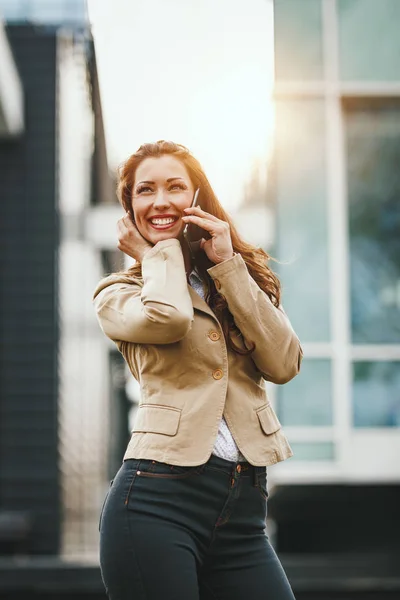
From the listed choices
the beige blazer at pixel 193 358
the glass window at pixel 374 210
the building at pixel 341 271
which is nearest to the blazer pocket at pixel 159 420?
the beige blazer at pixel 193 358

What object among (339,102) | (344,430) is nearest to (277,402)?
(344,430)

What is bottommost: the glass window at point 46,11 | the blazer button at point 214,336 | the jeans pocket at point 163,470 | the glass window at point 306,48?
the jeans pocket at point 163,470

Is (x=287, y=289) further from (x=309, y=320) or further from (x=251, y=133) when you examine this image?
(x=251, y=133)

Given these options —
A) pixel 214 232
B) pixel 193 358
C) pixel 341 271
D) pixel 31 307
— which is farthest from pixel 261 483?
pixel 31 307

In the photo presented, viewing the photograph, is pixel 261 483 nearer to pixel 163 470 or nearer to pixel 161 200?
pixel 163 470

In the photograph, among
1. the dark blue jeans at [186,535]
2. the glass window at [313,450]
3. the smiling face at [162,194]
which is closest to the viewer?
the dark blue jeans at [186,535]

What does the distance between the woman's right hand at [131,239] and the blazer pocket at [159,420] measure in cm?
37

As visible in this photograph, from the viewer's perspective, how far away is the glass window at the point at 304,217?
5.38m

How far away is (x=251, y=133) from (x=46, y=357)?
9.58 ft

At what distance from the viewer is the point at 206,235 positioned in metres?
2.13

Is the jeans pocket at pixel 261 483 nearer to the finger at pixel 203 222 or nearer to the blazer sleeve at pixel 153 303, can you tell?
the blazer sleeve at pixel 153 303

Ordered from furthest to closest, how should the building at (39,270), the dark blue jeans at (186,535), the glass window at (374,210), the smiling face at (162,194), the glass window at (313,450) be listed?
the building at (39,270), the glass window at (374,210), the glass window at (313,450), the smiling face at (162,194), the dark blue jeans at (186,535)

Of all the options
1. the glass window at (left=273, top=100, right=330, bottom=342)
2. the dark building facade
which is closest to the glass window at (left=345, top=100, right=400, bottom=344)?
the glass window at (left=273, top=100, right=330, bottom=342)

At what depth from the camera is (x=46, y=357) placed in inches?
253
